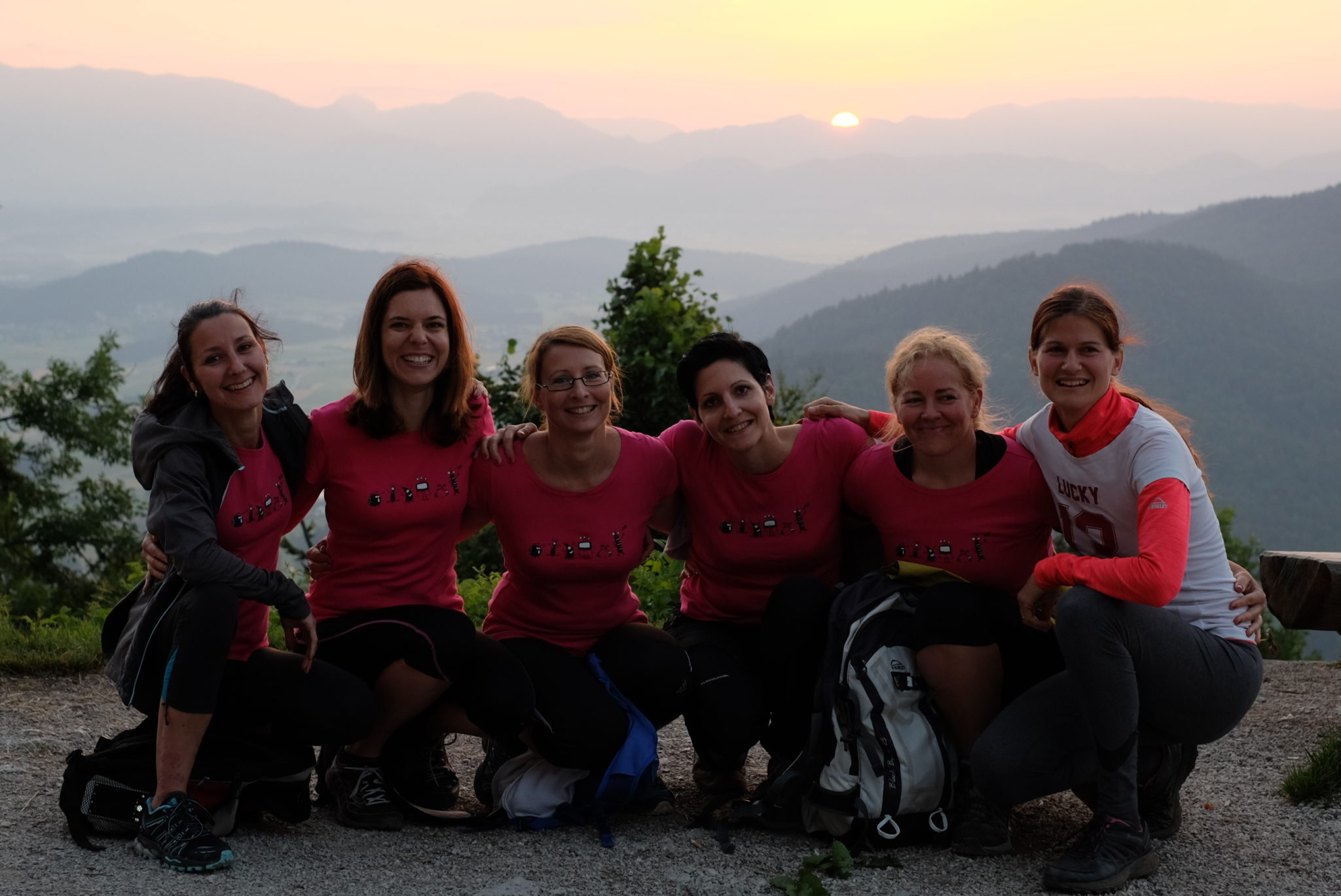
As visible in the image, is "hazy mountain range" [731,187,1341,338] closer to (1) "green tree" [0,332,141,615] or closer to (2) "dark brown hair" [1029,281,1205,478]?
(1) "green tree" [0,332,141,615]

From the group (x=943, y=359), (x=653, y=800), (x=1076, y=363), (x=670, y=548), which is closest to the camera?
(x=1076, y=363)

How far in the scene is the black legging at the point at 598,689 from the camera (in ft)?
12.1

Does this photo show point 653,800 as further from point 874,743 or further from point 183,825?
point 183,825

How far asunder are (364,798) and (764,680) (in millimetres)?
1359

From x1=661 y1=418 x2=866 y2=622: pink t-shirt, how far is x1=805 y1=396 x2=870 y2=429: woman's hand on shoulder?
4 centimetres

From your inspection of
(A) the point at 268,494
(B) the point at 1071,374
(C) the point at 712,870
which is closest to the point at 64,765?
(A) the point at 268,494

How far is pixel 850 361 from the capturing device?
285ft

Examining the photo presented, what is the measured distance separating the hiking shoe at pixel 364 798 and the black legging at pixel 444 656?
0.65ft

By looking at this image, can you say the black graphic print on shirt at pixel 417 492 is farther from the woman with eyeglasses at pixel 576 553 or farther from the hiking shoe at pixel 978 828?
the hiking shoe at pixel 978 828

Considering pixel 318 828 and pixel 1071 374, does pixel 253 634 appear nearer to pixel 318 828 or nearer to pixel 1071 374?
pixel 318 828

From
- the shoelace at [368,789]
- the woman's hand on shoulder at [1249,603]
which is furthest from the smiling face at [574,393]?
the woman's hand on shoulder at [1249,603]

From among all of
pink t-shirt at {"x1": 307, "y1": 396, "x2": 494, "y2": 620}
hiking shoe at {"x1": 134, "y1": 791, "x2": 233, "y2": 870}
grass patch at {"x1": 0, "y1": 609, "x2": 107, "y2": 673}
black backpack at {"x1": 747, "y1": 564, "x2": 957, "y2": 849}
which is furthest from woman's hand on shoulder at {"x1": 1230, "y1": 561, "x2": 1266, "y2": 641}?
grass patch at {"x1": 0, "y1": 609, "x2": 107, "y2": 673}

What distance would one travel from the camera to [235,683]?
3.57 meters

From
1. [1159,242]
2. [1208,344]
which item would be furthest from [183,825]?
[1159,242]
